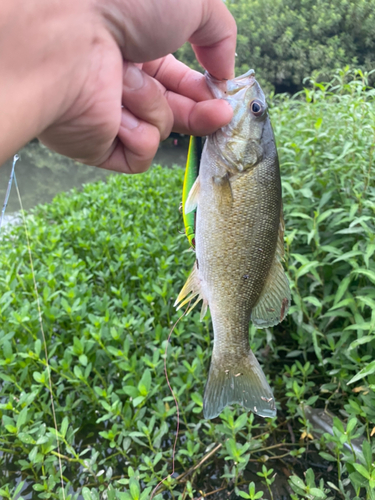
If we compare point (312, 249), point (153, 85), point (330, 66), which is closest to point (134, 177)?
point (312, 249)

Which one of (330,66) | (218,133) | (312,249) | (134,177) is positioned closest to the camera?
(218,133)

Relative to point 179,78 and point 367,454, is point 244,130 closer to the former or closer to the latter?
point 179,78

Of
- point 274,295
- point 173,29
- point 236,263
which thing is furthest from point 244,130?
point 274,295

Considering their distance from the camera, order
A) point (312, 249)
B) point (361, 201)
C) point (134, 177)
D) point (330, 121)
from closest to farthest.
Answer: point (361, 201), point (312, 249), point (330, 121), point (134, 177)

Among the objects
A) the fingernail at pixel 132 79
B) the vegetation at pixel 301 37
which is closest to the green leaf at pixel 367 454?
the fingernail at pixel 132 79

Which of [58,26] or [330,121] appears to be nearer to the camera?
[58,26]

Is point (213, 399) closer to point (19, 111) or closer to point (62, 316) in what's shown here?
point (19, 111)
